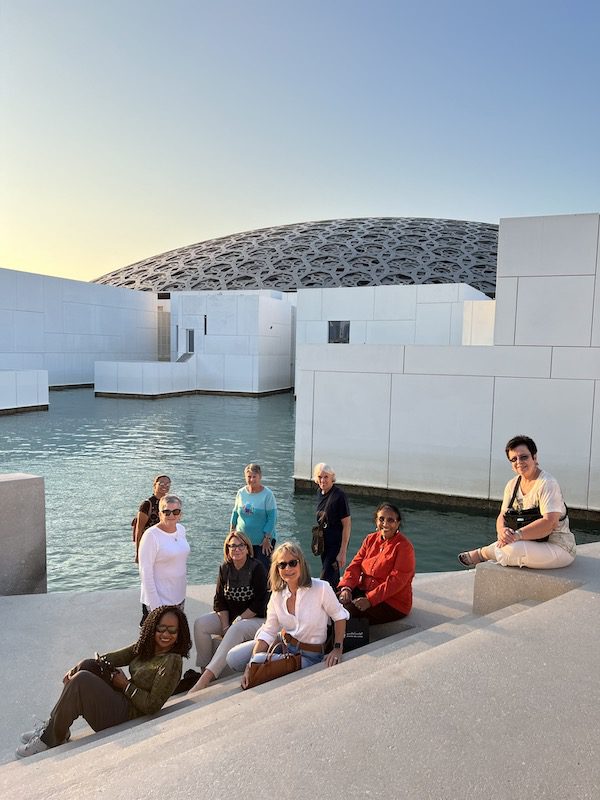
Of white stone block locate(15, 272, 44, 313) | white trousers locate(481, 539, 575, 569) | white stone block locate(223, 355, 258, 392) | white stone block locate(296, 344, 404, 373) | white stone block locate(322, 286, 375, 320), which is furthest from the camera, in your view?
white stone block locate(223, 355, 258, 392)

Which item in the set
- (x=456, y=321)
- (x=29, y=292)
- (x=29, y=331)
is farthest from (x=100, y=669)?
(x=29, y=292)

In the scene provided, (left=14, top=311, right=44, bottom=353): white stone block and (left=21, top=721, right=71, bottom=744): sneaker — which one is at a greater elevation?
(left=14, top=311, right=44, bottom=353): white stone block

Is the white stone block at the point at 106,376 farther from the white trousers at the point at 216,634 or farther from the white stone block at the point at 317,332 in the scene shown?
the white trousers at the point at 216,634

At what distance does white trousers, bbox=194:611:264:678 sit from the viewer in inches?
163

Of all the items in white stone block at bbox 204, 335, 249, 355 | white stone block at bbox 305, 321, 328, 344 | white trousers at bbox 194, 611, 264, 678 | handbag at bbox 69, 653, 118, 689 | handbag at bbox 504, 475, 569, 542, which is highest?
white stone block at bbox 305, 321, 328, 344

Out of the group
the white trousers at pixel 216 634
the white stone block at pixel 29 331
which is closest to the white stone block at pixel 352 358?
the white trousers at pixel 216 634

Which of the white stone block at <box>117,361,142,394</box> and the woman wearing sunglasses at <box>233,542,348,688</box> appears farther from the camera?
the white stone block at <box>117,361,142,394</box>

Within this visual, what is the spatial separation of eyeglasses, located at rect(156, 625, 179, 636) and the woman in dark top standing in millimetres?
2255

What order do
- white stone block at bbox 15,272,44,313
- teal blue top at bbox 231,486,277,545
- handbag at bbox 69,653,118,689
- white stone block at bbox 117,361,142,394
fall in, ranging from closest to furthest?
handbag at bbox 69,653,118,689
teal blue top at bbox 231,486,277,545
white stone block at bbox 117,361,142,394
white stone block at bbox 15,272,44,313

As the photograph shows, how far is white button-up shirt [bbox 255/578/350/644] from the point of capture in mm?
3932

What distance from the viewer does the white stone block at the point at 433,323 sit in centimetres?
2452

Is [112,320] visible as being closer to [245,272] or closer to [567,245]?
[245,272]

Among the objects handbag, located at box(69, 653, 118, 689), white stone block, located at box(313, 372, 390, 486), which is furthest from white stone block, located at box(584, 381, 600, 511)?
handbag, located at box(69, 653, 118, 689)

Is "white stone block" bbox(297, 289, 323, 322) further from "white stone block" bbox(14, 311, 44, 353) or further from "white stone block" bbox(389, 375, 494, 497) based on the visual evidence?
"white stone block" bbox(389, 375, 494, 497)
